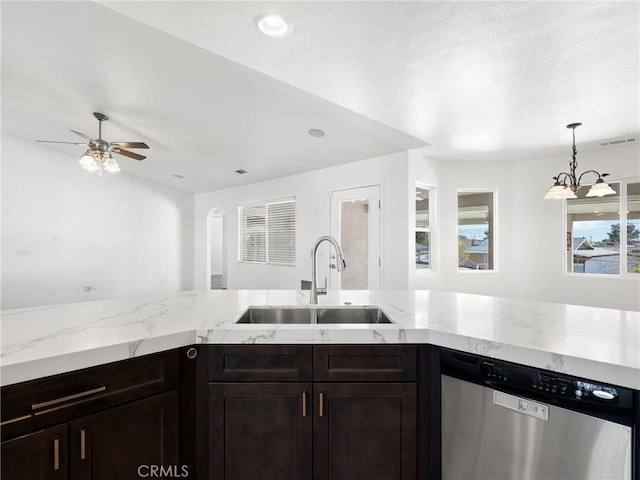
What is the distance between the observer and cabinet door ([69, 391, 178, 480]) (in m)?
1.03

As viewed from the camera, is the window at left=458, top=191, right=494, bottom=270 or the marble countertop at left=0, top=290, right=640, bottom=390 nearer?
the marble countertop at left=0, top=290, right=640, bottom=390

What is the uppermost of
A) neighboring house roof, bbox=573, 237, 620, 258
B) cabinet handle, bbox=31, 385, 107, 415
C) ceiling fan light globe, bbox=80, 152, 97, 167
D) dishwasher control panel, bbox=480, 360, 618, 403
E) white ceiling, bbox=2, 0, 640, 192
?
white ceiling, bbox=2, 0, 640, 192

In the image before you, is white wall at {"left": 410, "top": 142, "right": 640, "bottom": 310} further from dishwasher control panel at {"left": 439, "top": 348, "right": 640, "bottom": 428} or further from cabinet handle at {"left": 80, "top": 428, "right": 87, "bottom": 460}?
cabinet handle at {"left": 80, "top": 428, "right": 87, "bottom": 460}

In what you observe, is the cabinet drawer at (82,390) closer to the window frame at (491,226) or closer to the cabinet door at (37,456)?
the cabinet door at (37,456)

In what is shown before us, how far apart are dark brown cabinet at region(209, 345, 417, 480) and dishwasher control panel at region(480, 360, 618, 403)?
0.95 ft

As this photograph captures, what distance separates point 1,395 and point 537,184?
5.60 meters

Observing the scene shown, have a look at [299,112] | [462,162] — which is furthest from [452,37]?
[462,162]

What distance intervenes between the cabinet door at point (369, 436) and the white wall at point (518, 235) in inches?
122

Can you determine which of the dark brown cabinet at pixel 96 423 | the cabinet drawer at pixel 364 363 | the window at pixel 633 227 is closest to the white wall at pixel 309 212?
the window at pixel 633 227

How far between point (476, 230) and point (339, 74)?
3.53 m

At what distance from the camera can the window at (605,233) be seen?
4066mm

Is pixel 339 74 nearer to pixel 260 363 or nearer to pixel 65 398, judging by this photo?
pixel 260 363

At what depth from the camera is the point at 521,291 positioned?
15.7ft

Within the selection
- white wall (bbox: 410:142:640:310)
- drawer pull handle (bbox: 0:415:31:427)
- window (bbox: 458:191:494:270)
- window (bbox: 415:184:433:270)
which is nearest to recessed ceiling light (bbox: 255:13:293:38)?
drawer pull handle (bbox: 0:415:31:427)
